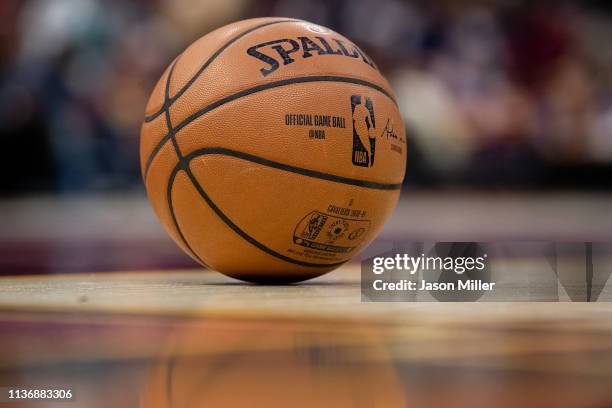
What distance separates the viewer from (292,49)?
303 centimetres

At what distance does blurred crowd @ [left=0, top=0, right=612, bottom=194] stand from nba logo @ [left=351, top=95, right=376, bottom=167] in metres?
8.98

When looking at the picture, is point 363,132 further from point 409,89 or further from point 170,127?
point 409,89

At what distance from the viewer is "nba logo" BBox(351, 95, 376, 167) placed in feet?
9.78

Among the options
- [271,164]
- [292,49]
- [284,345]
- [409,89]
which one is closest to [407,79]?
[409,89]

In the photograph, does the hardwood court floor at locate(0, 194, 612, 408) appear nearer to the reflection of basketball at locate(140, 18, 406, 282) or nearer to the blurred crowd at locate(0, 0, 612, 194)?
the reflection of basketball at locate(140, 18, 406, 282)

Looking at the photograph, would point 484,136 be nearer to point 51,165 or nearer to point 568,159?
point 568,159

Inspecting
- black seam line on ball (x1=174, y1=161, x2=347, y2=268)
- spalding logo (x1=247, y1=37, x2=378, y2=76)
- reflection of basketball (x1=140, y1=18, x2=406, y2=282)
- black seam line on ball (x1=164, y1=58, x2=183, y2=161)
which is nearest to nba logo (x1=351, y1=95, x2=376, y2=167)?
reflection of basketball (x1=140, y1=18, x2=406, y2=282)

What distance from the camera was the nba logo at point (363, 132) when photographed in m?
2.98

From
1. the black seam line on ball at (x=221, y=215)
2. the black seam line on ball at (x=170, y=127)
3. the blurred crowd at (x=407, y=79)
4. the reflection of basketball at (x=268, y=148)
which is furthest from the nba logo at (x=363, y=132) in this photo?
the blurred crowd at (x=407, y=79)

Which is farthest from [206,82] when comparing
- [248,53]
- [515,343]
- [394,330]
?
[515,343]

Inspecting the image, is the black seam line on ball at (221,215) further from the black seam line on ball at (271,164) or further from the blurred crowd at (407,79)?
the blurred crowd at (407,79)

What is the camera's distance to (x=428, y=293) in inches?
110

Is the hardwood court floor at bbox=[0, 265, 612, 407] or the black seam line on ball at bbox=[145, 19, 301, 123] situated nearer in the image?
the hardwood court floor at bbox=[0, 265, 612, 407]

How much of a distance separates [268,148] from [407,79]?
381 inches
